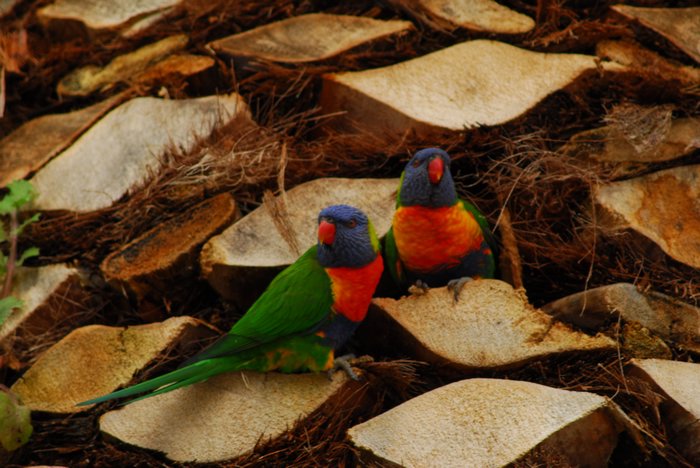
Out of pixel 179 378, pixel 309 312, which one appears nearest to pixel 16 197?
pixel 179 378

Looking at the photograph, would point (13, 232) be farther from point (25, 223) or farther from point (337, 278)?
point (337, 278)

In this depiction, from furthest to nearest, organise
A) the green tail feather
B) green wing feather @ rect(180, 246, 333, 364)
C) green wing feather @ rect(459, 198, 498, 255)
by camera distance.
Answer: green wing feather @ rect(459, 198, 498, 255)
green wing feather @ rect(180, 246, 333, 364)
the green tail feather

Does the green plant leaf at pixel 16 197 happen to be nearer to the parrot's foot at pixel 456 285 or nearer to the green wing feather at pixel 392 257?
the green wing feather at pixel 392 257

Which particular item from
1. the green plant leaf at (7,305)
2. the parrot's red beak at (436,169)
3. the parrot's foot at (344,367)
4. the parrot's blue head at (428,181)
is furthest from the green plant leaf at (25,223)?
the parrot's red beak at (436,169)

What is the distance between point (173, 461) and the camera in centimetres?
269

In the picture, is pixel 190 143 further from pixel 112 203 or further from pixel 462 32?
pixel 462 32

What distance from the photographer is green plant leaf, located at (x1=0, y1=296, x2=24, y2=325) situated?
2.99m

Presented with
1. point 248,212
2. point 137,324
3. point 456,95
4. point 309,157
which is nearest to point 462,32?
point 456,95

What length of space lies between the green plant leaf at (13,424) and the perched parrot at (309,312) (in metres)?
0.35

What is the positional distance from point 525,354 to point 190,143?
1813mm

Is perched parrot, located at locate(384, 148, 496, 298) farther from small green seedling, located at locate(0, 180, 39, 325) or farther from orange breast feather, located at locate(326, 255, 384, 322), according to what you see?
small green seedling, located at locate(0, 180, 39, 325)

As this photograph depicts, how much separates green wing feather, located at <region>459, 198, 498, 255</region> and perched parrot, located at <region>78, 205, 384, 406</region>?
52 centimetres

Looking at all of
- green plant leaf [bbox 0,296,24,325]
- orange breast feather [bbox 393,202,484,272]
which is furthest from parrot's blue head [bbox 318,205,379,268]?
green plant leaf [bbox 0,296,24,325]

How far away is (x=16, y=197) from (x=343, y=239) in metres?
1.58
